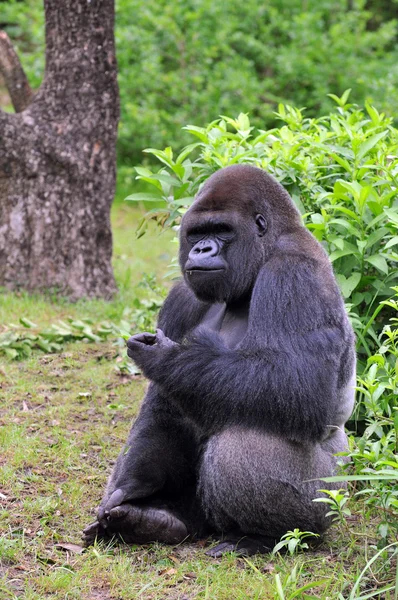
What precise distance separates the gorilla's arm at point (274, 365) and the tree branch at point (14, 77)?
4.32 metres

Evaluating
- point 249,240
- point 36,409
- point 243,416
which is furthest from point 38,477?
point 249,240

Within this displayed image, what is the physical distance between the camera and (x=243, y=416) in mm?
3408

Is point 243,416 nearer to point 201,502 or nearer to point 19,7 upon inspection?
point 201,502

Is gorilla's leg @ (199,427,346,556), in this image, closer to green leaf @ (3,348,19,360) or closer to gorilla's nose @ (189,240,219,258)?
gorilla's nose @ (189,240,219,258)

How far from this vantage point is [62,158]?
22.1 feet

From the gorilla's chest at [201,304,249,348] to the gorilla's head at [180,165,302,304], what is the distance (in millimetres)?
106

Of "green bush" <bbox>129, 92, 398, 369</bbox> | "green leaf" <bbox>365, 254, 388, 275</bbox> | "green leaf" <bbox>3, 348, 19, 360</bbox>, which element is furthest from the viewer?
"green leaf" <bbox>3, 348, 19, 360</bbox>

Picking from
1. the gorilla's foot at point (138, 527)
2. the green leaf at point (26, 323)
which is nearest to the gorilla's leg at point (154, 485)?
the gorilla's foot at point (138, 527)

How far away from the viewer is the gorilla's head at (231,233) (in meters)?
3.58

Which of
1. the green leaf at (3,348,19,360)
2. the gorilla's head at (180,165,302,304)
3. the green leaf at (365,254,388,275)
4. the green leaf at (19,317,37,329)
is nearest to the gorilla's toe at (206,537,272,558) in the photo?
the gorilla's head at (180,165,302,304)

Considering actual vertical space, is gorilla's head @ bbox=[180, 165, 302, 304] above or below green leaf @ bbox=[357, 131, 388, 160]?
below

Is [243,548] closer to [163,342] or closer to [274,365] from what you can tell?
[274,365]

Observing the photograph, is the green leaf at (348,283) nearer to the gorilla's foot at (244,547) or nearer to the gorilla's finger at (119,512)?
the gorilla's foot at (244,547)

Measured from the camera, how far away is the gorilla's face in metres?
3.57
